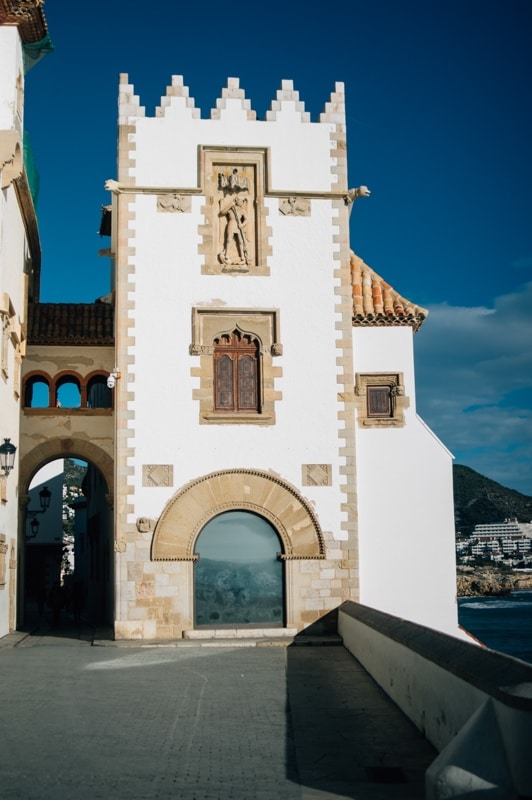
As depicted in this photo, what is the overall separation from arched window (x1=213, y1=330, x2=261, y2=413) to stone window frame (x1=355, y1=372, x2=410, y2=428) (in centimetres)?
225

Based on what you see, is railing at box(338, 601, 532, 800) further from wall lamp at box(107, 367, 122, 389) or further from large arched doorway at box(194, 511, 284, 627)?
wall lamp at box(107, 367, 122, 389)

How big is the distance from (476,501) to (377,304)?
137834mm

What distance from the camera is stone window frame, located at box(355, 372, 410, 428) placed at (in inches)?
864

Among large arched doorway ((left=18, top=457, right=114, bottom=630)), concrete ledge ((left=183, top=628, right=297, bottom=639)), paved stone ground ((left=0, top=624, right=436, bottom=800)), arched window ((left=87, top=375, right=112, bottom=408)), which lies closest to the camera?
paved stone ground ((left=0, top=624, right=436, bottom=800))

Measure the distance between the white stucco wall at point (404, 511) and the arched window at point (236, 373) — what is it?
232 cm

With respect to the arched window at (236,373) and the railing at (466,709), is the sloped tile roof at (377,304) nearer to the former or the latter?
the arched window at (236,373)

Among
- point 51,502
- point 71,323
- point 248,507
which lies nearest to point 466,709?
point 248,507

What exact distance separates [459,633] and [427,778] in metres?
13.9

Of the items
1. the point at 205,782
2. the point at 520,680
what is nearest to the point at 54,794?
the point at 205,782

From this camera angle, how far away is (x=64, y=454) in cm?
2305

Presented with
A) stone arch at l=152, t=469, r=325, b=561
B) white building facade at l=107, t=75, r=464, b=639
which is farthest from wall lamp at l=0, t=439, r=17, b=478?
stone arch at l=152, t=469, r=325, b=561

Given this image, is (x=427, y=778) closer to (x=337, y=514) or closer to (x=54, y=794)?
(x=54, y=794)

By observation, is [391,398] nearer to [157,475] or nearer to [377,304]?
[377,304]

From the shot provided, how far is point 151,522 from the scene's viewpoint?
20.5 meters
